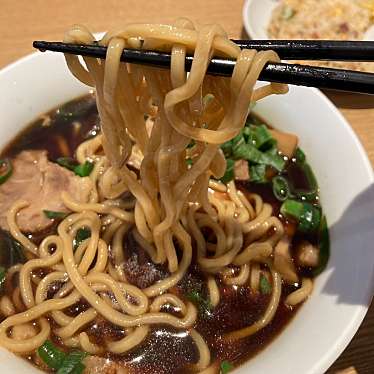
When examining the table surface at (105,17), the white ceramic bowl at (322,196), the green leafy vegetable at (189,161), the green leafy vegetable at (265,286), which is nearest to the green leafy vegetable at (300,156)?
the white ceramic bowl at (322,196)

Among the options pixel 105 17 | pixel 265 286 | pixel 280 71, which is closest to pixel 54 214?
pixel 265 286

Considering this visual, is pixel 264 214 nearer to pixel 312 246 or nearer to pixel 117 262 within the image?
pixel 312 246

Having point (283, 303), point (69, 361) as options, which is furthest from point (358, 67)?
point (69, 361)

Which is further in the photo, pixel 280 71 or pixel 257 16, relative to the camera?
pixel 257 16

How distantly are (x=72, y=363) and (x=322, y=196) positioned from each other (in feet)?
4.19

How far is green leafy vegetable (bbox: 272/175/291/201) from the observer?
233 centimetres

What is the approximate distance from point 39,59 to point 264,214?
4.27ft

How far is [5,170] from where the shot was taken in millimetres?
2293

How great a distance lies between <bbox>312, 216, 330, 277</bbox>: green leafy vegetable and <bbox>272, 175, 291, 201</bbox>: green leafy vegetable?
216 mm

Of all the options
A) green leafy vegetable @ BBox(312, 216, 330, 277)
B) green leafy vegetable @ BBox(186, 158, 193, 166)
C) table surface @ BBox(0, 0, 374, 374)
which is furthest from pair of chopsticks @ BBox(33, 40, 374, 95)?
table surface @ BBox(0, 0, 374, 374)

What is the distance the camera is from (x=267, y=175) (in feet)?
7.95

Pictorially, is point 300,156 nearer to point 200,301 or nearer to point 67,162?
point 200,301

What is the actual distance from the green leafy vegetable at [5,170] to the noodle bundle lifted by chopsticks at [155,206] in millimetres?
173

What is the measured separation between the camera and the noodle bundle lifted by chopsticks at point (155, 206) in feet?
4.55
